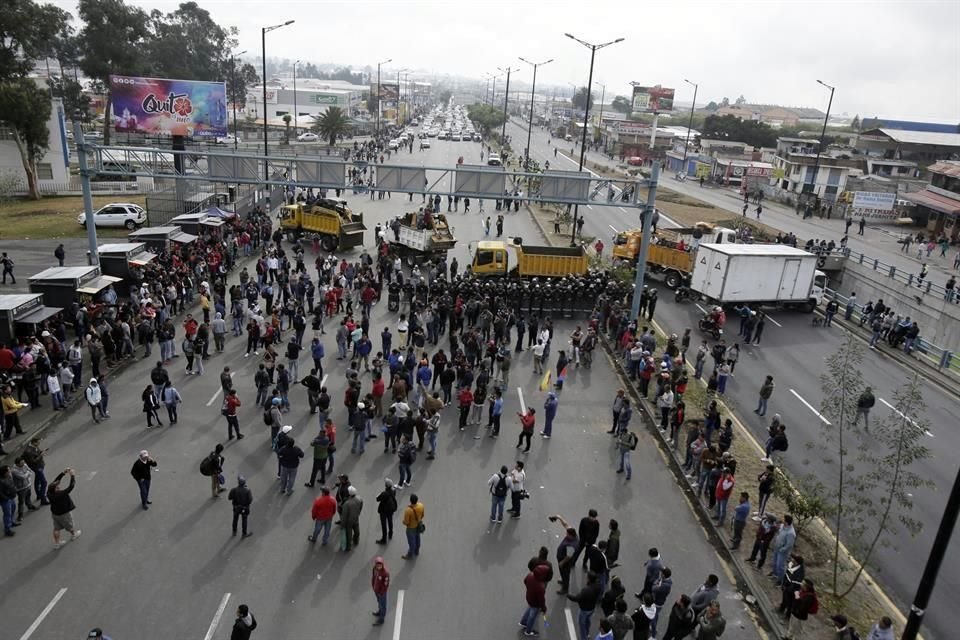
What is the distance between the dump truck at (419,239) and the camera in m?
32.5

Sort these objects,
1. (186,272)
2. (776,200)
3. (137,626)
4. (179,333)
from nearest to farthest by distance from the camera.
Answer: (137,626), (179,333), (186,272), (776,200)

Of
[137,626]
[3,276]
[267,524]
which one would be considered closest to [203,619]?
[137,626]

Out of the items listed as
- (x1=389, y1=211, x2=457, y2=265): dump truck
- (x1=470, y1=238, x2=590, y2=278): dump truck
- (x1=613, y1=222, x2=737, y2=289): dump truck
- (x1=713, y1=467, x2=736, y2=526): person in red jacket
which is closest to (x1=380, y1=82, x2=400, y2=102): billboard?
(x1=389, y1=211, x2=457, y2=265): dump truck

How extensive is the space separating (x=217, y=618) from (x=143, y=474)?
12.3ft

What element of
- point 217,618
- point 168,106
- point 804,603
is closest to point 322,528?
point 217,618

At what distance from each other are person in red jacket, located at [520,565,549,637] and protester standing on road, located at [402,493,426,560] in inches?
93.2

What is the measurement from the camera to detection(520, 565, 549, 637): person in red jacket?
992 centimetres

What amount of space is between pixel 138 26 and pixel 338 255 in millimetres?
43243

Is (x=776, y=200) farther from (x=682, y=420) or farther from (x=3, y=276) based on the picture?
(x=3, y=276)

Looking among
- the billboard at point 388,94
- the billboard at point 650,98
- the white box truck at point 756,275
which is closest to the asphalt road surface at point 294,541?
the white box truck at point 756,275

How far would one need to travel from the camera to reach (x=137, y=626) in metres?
10.1

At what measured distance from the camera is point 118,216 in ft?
124

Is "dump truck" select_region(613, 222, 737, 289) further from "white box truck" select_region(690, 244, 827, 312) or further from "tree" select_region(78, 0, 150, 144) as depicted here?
"tree" select_region(78, 0, 150, 144)

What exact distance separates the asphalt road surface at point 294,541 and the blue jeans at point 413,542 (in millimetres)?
183
